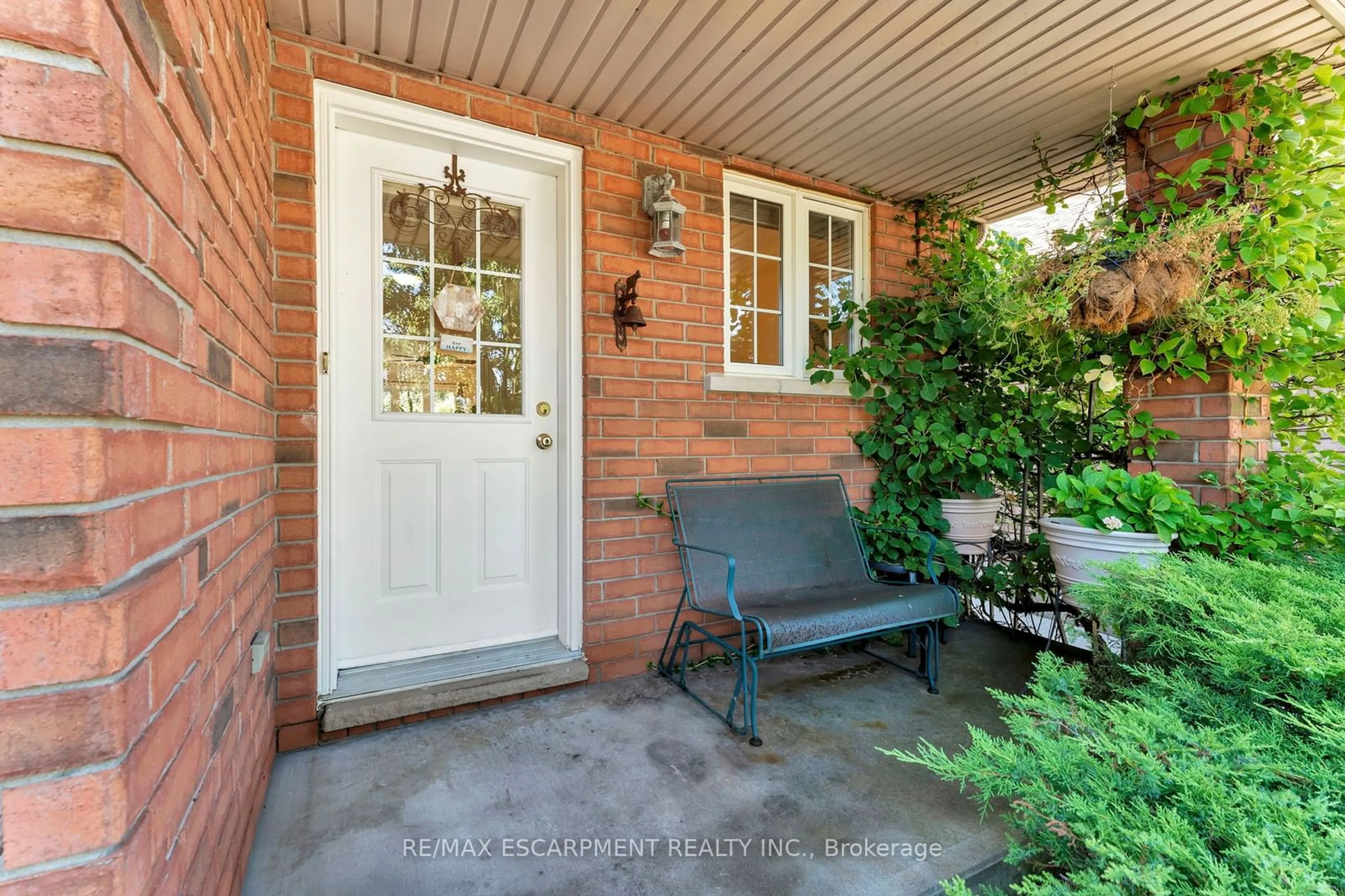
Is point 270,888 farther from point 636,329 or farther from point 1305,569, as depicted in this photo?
point 1305,569

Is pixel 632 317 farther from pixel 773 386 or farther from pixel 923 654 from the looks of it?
pixel 923 654

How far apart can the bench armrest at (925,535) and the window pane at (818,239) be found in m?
1.49

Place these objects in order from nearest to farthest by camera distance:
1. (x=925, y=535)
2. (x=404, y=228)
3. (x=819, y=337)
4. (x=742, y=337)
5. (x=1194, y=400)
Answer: (x=404, y=228), (x=1194, y=400), (x=925, y=535), (x=742, y=337), (x=819, y=337)

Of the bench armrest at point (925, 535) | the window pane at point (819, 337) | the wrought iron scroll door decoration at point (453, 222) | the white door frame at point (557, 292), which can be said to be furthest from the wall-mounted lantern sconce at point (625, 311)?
the bench armrest at point (925, 535)

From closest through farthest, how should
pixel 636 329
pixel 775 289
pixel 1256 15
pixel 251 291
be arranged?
pixel 251 291, pixel 1256 15, pixel 636 329, pixel 775 289

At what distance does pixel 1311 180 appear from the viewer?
2.11m

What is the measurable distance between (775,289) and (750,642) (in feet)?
6.08

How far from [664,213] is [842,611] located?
5.81ft

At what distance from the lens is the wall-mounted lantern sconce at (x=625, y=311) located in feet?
8.05

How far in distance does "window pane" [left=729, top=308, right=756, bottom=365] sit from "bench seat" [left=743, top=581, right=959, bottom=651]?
3.92ft

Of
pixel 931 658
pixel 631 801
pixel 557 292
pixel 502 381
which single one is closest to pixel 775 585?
pixel 931 658

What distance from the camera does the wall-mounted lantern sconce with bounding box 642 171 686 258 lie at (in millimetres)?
2428

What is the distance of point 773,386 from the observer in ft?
9.47

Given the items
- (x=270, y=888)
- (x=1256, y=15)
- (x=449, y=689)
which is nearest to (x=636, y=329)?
(x=449, y=689)
